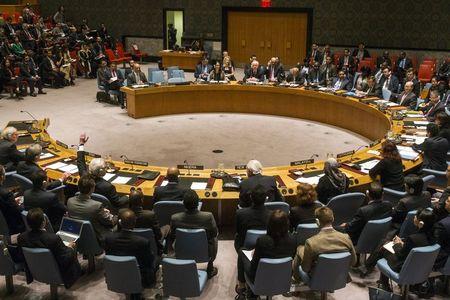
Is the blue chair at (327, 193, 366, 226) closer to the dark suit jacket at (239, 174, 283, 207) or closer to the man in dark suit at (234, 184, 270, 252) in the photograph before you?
the dark suit jacket at (239, 174, 283, 207)

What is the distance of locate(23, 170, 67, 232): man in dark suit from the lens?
5.77 meters

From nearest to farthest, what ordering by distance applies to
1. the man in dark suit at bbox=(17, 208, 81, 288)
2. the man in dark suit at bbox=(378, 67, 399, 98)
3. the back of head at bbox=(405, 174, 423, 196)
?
1. the man in dark suit at bbox=(17, 208, 81, 288)
2. the back of head at bbox=(405, 174, 423, 196)
3. the man in dark suit at bbox=(378, 67, 399, 98)

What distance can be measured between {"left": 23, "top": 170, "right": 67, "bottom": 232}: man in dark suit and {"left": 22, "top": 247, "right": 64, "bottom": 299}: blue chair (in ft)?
2.96

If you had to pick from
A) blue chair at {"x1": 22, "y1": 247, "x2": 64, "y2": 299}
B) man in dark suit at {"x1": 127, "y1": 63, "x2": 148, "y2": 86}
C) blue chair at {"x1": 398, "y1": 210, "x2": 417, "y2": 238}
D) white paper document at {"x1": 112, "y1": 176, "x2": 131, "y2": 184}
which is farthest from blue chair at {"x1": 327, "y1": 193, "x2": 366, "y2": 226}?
man in dark suit at {"x1": 127, "y1": 63, "x2": 148, "y2": 86}

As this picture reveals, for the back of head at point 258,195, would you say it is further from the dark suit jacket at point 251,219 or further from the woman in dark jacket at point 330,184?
the woman in dark jacket at point 330,184

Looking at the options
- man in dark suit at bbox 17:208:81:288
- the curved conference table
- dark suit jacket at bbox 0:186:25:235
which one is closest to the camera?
man in dark suit at bbox 17:208:81:288

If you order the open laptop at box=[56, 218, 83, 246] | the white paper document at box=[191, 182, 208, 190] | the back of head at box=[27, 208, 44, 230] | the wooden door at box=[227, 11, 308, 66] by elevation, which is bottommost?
the open laptop at box=[56, 218, 83, 246]

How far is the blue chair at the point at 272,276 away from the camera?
4539 millimetres

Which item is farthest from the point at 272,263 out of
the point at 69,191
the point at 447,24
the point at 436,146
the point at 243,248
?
the point at 447,24

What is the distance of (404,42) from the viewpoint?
720 inches

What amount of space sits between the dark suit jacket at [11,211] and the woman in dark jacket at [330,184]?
12.0ft

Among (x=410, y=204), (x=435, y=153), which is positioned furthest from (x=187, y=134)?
(x=410, y=204)

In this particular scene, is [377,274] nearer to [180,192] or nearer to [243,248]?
[243,248]

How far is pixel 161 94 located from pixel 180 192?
26.1 ft
